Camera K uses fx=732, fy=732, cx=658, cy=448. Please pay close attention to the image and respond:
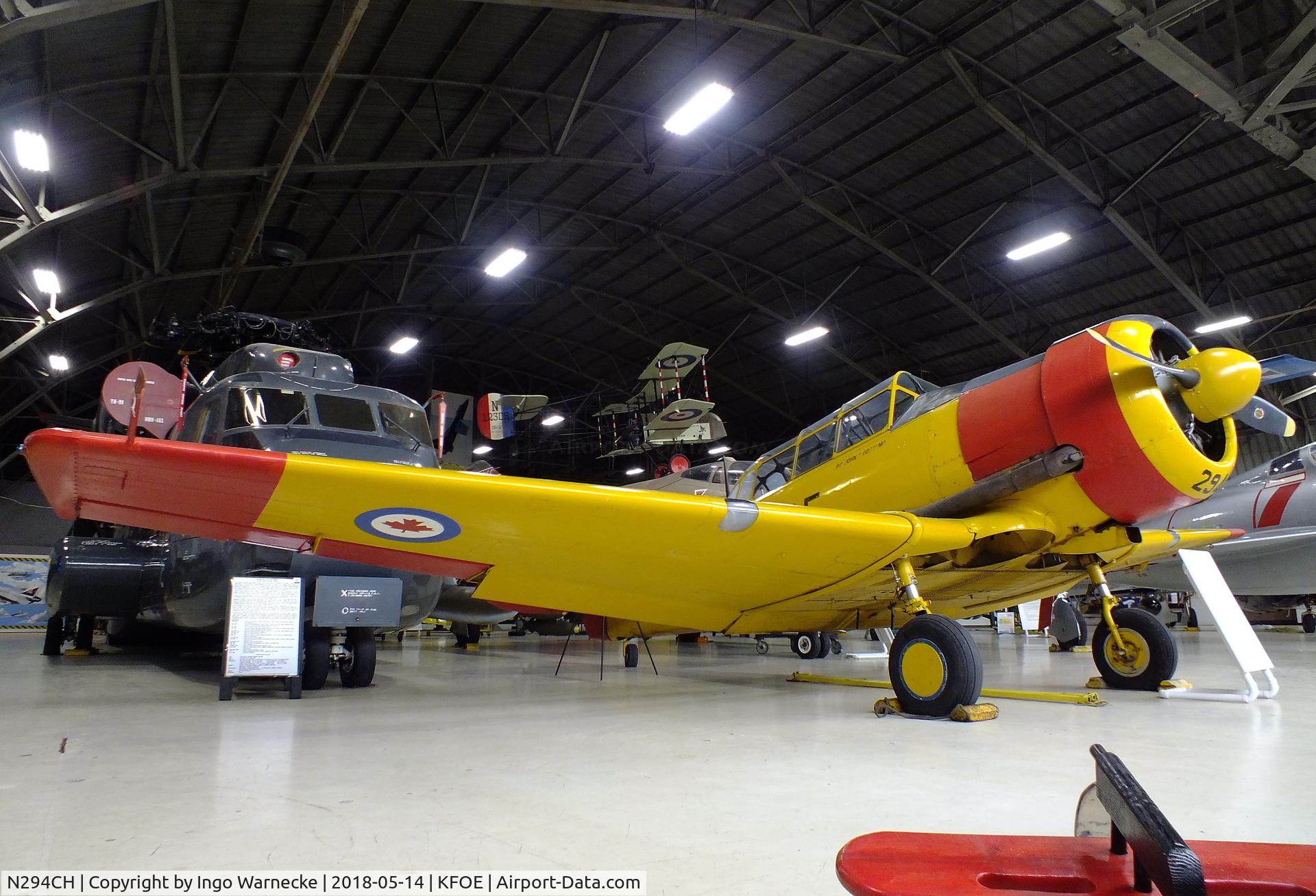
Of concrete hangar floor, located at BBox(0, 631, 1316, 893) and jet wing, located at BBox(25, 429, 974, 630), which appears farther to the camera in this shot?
jet wing, located at BBox(25, 429, 974, 630)

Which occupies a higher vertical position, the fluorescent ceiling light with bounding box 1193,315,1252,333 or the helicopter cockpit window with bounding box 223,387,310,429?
the fluorescent ceiling light with bounding box 1193,315,1252,333

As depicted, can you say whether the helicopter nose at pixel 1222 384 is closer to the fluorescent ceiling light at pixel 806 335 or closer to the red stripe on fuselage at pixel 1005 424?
the red stripe on fuselage at pixel 1005 424

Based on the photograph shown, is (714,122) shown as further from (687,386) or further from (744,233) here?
(687,386)

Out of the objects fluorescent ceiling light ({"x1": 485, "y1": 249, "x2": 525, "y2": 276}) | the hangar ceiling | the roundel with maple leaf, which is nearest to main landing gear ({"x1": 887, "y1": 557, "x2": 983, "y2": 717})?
the roundel with maple leaf

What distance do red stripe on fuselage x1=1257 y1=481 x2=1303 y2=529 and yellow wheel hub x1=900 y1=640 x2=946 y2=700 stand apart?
9.58 metres

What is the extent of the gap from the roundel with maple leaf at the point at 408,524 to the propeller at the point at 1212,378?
424 centimetres

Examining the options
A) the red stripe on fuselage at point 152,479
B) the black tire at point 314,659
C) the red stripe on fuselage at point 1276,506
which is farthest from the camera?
the red stripe on fuselage at point 1276,506

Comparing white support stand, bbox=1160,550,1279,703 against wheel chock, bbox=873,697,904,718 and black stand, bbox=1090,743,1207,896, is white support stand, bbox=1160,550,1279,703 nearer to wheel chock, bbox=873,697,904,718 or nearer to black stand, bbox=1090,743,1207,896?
wheel chock, bbox=873,697,904,718

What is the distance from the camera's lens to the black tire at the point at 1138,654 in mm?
5805

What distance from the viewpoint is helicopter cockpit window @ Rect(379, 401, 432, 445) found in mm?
6527

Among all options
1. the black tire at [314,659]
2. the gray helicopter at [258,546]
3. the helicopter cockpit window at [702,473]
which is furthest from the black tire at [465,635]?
the black tire at [314,659]

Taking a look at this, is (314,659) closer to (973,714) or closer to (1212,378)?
(973,714)

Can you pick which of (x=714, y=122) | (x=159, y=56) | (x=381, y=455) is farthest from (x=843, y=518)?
(x=714, y=122)

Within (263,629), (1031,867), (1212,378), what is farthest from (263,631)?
(1212,378)
